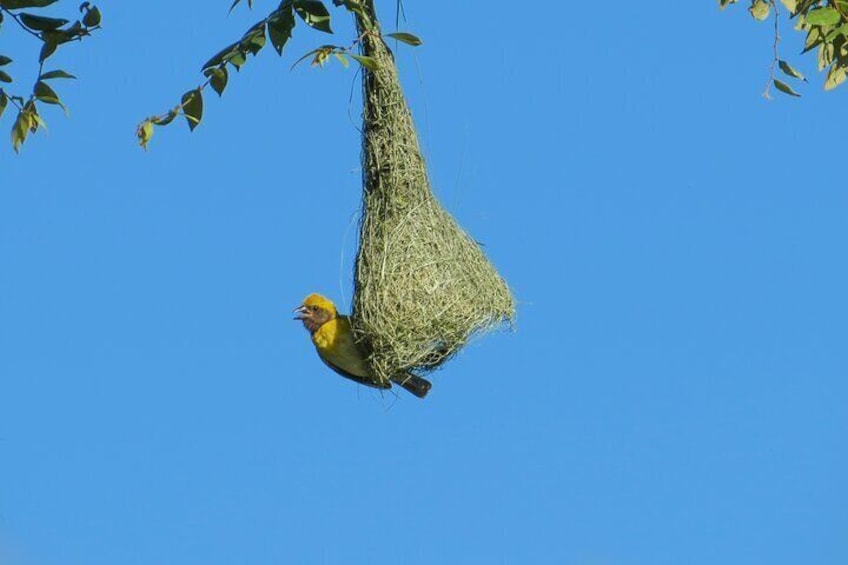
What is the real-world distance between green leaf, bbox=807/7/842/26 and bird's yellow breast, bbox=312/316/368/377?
1926 millimetres

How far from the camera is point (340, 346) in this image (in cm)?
434

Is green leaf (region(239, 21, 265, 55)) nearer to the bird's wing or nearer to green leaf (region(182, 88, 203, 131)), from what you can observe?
green leaf (region(182, 88, 203, 131))

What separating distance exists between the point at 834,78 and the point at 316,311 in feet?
6.43

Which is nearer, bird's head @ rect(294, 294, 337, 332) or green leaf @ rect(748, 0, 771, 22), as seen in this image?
green leaf @ rect(748, 0, 771, 22)

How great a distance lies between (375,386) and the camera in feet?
14.4

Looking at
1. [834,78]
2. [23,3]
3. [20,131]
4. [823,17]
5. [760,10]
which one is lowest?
[20,131]

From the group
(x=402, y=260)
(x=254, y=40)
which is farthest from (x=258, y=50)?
(x=402, y=260)

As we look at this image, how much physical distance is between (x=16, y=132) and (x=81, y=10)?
0.38 m

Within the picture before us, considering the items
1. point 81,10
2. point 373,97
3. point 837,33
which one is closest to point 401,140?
point 373,97

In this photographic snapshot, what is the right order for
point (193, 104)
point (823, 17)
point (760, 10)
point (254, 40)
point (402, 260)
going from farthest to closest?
point (402, 260), point (760, 10), point (193, 104), point (254, 40), point (823, 17)

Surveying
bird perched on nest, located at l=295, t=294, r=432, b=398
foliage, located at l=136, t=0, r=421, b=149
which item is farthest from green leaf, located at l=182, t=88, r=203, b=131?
bird perched on nest, located at l=295, t=294, r=432, b=398

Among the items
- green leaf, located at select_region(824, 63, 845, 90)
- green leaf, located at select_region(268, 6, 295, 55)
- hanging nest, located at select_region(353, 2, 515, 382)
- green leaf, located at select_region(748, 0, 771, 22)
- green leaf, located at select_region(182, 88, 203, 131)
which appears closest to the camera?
green leaf, located at select_region(268, 6, 295, 55)

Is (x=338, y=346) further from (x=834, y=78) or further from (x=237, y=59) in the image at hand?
(x=834, y=78)

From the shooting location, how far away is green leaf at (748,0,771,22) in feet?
11.7
